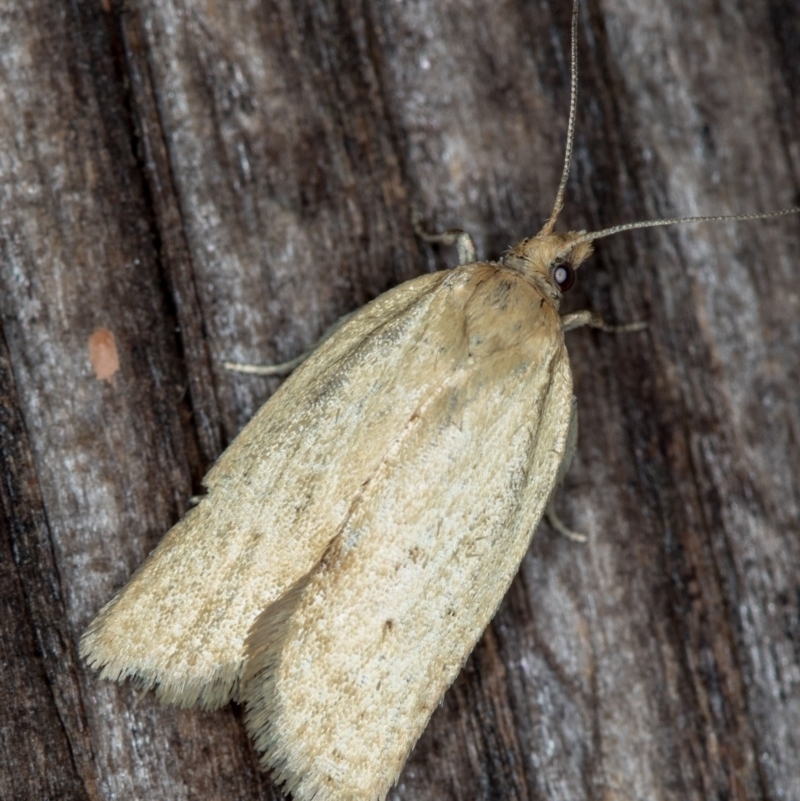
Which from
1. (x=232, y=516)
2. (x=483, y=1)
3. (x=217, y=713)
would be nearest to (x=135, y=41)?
(x=483, y=1)

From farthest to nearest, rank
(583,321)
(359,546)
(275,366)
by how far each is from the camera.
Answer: (583,321)
(275,366)
(359,546)

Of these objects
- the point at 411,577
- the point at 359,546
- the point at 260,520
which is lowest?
the point at 411,577

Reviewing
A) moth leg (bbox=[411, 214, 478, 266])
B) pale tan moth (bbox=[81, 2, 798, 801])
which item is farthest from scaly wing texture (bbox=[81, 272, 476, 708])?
moth leg (bbox=[411, 214, 478, 266])

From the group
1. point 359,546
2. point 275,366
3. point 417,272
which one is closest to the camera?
point 359,546

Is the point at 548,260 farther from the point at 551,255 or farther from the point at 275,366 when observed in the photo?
the point at 275,366

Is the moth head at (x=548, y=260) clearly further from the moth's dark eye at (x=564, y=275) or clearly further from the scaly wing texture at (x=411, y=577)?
the scaly wing texture at (x=411, y=577)

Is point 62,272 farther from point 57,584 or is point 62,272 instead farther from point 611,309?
point 611,309

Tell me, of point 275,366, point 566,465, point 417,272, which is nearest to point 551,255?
point 417,272
